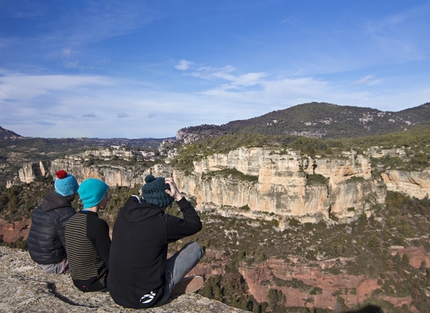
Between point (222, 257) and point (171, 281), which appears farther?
point (222, 257)

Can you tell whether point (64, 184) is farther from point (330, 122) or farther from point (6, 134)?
point (6, 134)

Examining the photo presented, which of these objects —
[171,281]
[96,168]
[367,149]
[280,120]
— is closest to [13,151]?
[96,168]

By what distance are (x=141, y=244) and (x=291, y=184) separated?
3361cm

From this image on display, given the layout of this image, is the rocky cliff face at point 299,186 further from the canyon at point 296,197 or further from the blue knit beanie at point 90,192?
the blue knit beanie at point 90,192

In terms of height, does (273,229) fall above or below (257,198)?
below

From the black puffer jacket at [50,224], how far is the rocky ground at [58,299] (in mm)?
691

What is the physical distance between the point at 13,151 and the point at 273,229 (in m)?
118

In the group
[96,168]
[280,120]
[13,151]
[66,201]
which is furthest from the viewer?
[280,120]

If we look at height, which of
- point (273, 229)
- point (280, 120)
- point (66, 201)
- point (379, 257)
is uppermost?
point (280, 120)

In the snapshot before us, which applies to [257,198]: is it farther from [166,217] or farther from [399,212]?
[166,217]

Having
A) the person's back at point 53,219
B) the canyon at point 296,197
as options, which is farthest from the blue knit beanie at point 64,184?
the canyon at point 296,197

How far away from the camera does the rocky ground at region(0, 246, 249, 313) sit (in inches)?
195

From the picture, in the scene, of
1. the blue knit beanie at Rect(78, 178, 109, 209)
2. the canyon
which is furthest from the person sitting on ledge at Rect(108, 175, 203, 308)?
the canyon

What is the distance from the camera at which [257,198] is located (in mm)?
37875
